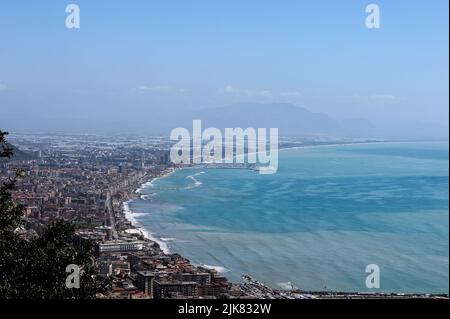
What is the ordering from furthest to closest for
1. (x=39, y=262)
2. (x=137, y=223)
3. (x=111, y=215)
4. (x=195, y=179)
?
1. (x=195, y=179)
2. (x=111, y=215)
3. (x=137, y=223)
4. (x=39, y=262)

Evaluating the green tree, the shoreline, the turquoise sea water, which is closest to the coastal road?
the shoreline

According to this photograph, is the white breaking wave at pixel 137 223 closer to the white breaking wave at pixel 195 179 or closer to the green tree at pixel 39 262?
the white breaking wave at pixel 195 179

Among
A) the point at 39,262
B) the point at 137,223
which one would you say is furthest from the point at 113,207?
the point at 39,262

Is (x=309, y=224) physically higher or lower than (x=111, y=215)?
lower

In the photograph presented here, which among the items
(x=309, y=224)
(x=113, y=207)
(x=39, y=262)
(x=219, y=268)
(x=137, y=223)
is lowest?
(x=309, y=224)

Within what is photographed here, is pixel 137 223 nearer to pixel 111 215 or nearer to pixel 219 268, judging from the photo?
pixel 111 215

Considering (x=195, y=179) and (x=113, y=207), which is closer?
(x=113, y=207)
